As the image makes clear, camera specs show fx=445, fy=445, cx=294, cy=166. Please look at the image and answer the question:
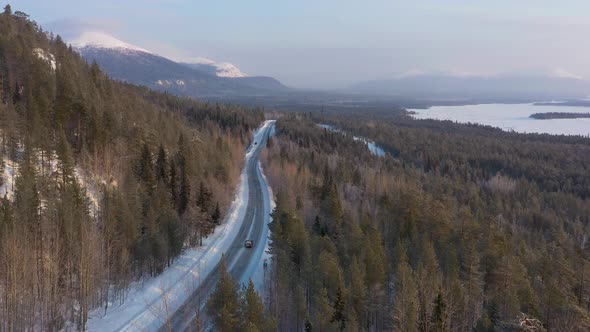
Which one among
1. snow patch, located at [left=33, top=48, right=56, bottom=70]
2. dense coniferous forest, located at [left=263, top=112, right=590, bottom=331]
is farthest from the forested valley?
snow patch, located at [left=33, top=48, right=56, bottom=70]

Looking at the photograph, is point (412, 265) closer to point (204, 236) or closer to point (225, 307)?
point (225, 307)

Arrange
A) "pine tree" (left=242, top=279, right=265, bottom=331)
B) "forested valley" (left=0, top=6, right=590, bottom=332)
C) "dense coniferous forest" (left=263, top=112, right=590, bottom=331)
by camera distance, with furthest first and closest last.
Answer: "dense coniferous forest" (left=263, top=112, right=590, bottom=331), "forested valley" (left=0, top=6, right=590, bottom=332), "pine tree" (left=242, top=279, right=265, bottom=331)

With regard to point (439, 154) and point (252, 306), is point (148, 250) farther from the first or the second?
point (439, 154)

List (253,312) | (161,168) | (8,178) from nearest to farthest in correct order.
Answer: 1. (253,312)
2. (8,178)
3. (161,168)

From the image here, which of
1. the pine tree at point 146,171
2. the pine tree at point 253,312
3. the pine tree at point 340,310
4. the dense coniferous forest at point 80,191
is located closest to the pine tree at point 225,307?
the pine tree at point 253,312

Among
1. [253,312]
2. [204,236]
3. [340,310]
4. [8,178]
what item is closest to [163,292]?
[253,312]

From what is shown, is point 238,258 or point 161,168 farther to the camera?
point 161,168

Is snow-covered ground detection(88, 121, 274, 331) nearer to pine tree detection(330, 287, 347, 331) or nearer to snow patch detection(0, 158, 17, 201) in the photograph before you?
pine tree detection(330, 287, 347, 331)
